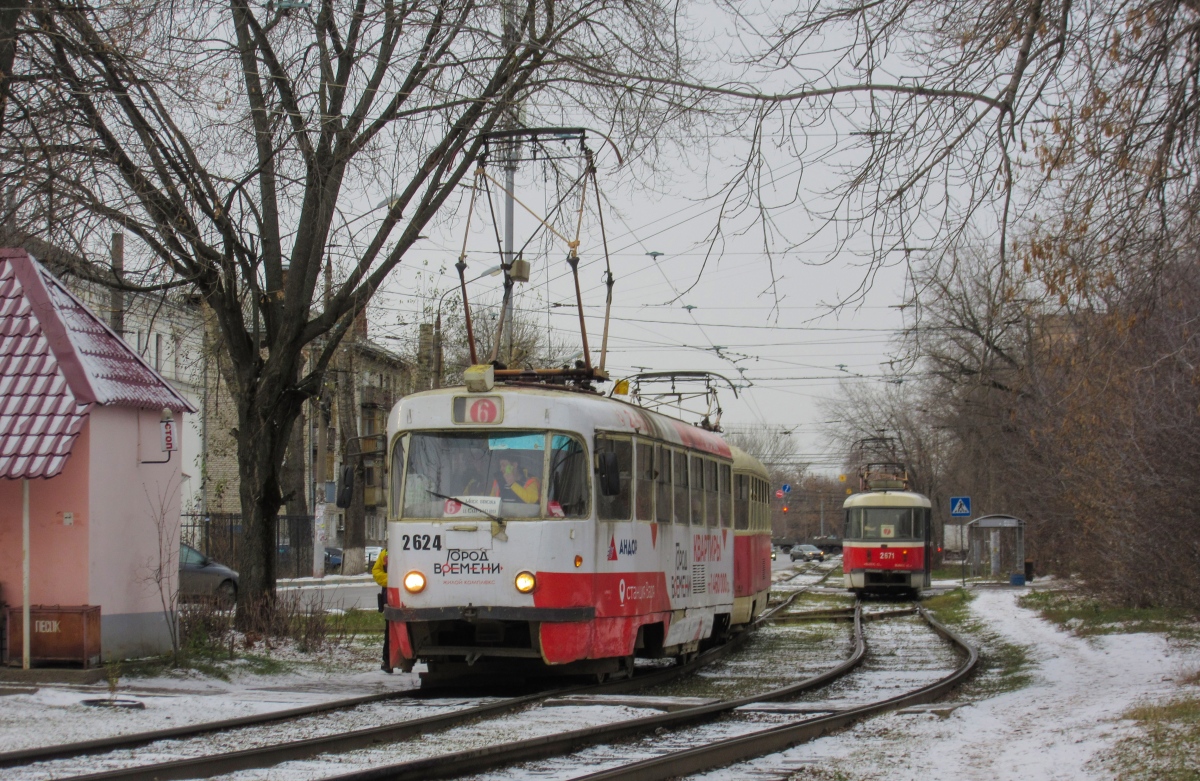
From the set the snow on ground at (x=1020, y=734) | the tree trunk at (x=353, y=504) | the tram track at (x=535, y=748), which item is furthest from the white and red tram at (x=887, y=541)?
the tram track at (x=535, y=748)

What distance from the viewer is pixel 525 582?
40.7 feet

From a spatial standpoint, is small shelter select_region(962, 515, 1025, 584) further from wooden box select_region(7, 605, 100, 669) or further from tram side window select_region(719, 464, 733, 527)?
wooden box select_region(7, 605, 100, 669)

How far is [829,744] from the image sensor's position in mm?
9789

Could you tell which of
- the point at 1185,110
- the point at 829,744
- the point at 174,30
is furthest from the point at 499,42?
the point at 829,744

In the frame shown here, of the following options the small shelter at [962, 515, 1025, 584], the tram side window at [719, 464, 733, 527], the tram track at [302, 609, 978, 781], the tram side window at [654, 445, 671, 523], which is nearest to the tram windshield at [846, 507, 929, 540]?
the small shelter at [962, 515, 1025, 584]

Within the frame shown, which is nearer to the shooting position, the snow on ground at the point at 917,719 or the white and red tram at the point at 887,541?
the snow on ground at the point at 917,719

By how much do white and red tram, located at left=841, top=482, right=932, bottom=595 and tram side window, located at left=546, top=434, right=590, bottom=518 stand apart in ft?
79.3

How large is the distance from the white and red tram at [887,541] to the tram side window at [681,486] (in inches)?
816

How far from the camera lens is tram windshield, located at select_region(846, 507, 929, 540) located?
36.0 m

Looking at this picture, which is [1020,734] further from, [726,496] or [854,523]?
[854,523]

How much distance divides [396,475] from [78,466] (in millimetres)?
2942

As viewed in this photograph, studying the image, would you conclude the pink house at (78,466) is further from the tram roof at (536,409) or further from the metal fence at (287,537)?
the metal fence at (287,537)

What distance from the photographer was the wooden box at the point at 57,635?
41.5 feet

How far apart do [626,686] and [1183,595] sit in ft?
28.6
